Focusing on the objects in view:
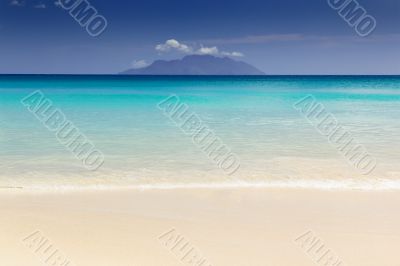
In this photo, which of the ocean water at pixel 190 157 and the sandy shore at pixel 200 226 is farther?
the ocean water at pixel 190 157

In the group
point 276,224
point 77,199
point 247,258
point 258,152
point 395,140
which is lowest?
point 77,199

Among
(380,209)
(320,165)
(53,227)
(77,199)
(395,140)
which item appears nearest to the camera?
(53,227)

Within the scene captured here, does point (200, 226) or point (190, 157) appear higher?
point (190, 157)

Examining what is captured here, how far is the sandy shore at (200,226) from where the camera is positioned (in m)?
4.12

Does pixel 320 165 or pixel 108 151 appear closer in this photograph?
pixel 320 165

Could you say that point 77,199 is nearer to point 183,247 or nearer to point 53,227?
point 53,227

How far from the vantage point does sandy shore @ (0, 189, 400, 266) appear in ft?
13.5

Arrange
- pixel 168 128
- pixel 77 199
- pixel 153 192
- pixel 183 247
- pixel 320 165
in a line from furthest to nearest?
pixel 168 128
pixel 320 165
pixel 153 192
pixel 77 199
pixel 183 247

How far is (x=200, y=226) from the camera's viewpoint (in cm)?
495

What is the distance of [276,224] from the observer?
500 centimetres

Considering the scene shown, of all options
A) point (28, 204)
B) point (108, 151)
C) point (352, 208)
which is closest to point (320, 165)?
point (352, 208)

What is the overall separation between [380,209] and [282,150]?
3893 mm

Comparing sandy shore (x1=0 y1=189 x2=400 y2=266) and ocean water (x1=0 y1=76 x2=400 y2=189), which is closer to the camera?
sandy shore (x1=0 y1=189 x2=400 y2=266)

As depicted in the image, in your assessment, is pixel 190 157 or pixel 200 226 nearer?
pixel 200 226
